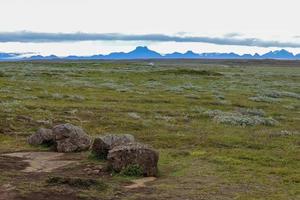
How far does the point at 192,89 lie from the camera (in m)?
59.1

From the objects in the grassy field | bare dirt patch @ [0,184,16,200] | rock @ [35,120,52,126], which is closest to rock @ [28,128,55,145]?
the grassy field

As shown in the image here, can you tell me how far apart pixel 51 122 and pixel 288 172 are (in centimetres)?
1582

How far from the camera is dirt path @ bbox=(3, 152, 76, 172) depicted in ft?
62.0

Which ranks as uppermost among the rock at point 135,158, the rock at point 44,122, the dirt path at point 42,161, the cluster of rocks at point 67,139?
the rock at point 135,158

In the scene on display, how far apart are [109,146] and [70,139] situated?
9.58 feet

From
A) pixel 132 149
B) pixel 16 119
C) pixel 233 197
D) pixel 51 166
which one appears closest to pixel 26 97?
pixel 16 119

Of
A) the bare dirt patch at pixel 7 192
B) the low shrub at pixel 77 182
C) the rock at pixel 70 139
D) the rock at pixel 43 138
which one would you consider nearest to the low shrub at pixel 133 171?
the low shrub at pixel 77 182

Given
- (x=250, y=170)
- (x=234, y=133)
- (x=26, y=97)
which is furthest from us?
(x=26, y=97)

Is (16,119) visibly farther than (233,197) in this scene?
Yes

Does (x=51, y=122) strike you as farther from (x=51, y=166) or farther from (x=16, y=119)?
(x=51, y=166)

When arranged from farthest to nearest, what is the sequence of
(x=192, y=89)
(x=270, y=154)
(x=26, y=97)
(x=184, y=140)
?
(x=192, y=89), (x=26, y=97), (x=184, y=140), (x=270, y=154)

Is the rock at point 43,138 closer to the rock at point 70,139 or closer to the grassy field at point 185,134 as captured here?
the rock at point 70,139

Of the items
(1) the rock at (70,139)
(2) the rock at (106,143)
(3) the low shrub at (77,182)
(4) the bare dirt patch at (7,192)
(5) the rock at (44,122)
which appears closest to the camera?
(4) the bare dirt patch at (7,192)

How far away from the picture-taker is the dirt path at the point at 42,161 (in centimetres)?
1890
